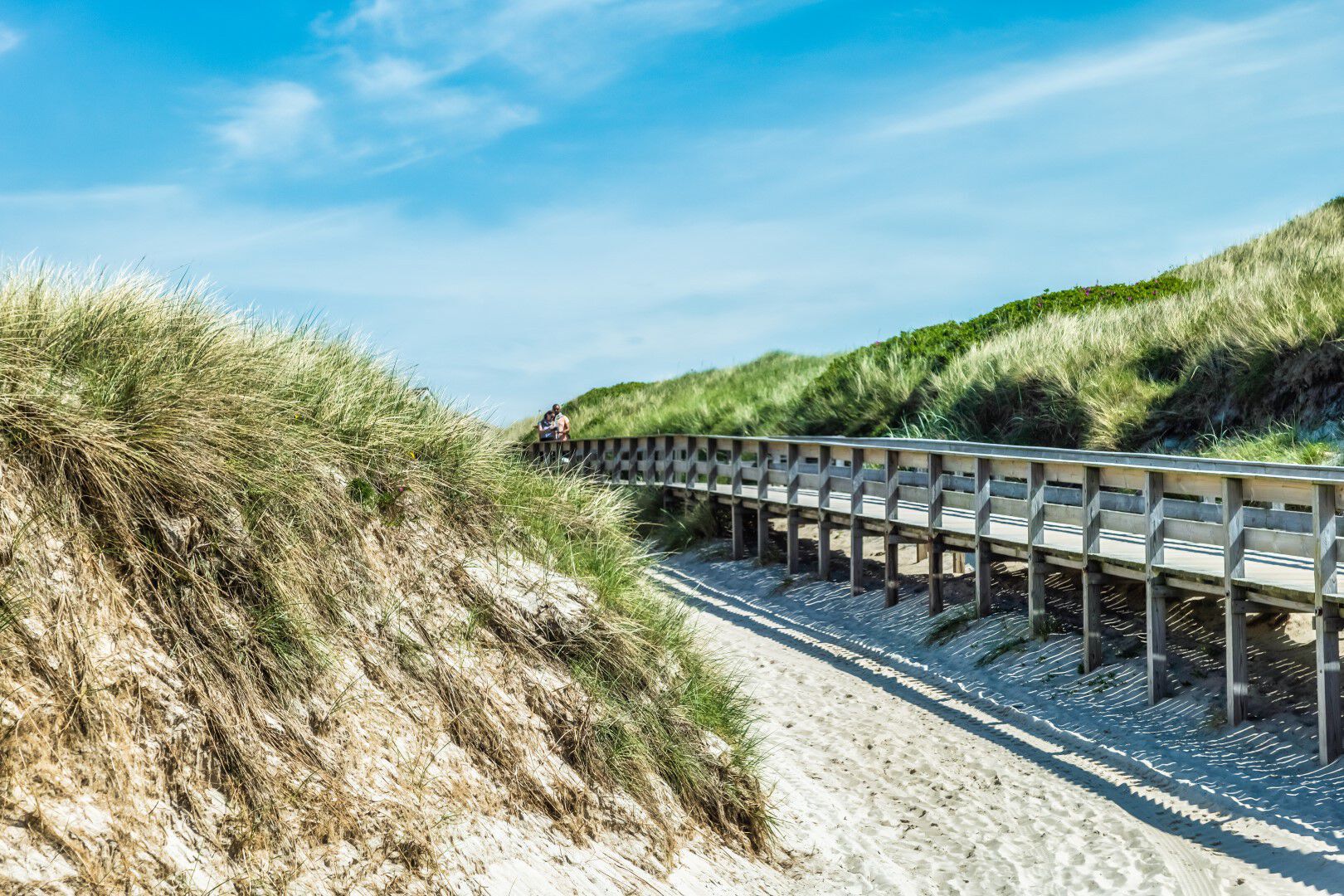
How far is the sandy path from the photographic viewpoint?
24.4ft

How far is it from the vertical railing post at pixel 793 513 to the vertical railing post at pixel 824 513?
486 millimetres

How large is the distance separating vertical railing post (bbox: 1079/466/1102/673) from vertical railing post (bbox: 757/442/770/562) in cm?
790

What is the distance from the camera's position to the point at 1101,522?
39.9ft

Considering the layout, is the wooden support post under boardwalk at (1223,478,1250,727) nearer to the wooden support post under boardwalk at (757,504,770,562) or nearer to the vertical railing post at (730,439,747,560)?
the wooden support post under boardwalk at (757,504,770,562)

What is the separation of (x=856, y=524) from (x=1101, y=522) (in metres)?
4.98

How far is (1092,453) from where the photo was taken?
16.5 metres

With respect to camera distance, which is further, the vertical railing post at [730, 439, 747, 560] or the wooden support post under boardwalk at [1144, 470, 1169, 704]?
the vertical railing post at [730, 439, 747, 560]

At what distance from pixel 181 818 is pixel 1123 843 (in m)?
5.99

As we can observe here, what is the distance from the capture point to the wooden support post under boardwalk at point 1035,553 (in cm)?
1296

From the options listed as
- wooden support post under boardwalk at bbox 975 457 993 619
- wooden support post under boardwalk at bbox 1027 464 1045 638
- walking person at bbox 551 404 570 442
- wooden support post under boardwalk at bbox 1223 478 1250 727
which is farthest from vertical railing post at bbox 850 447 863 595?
walking person at bbox 551 404 570 442

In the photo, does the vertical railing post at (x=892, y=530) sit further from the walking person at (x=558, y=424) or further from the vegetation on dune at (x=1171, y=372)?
the walking person at (x=558, y=424)

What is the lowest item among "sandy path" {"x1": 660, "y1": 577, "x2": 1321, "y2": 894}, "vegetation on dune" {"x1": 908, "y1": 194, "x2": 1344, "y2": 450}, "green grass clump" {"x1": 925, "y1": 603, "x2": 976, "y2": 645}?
"sandy path" {"x1": 660, "y1": 577, "x2": 1321, "y2": 894}

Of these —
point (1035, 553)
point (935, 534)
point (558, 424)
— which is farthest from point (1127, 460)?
point (558, 424)

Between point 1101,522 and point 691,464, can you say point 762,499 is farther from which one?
point 1101,522
